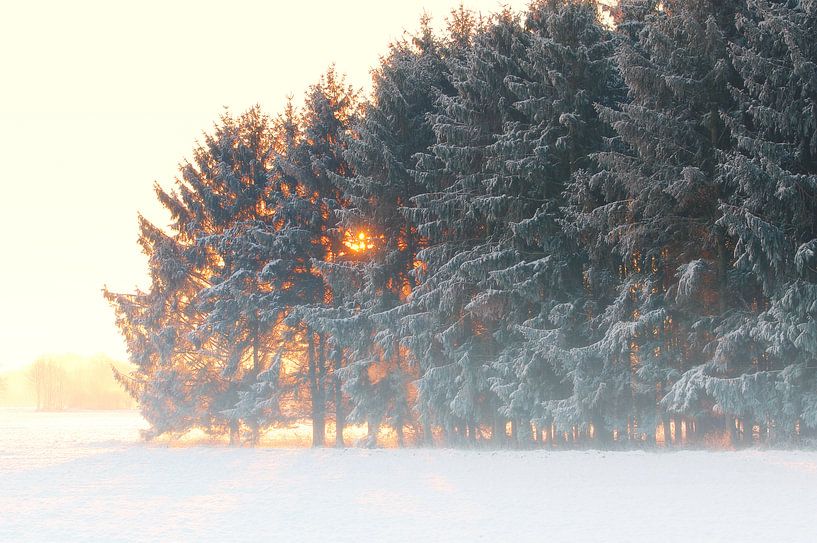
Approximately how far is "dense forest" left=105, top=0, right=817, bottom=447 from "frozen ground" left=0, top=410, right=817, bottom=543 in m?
2.70

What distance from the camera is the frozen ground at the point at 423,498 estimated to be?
1202 centimetres

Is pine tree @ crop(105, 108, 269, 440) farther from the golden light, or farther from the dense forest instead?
the golden light

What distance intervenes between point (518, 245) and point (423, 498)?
1227 centimetres

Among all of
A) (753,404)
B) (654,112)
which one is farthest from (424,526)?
(654,112)

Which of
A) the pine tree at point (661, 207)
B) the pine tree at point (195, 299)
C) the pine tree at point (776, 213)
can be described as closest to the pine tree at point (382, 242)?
the pine tree at point (195, 299)

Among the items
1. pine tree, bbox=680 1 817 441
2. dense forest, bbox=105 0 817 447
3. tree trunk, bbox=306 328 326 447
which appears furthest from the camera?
tree trunk, bbox=306 328 326 447

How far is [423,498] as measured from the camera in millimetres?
15852

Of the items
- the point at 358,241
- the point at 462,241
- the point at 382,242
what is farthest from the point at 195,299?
the point at 462,241

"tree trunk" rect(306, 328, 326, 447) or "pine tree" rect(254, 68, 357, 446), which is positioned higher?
"pine tree" rect(254, 68, 357, 446)

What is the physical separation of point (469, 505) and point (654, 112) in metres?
13.7

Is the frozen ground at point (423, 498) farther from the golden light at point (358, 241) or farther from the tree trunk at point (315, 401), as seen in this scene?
the golden light at point (358, 241)

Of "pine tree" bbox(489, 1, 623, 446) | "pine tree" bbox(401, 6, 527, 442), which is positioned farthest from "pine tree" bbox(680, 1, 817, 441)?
"pine tree" bbox(401, 6, 527, 442)

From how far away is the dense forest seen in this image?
851 inches

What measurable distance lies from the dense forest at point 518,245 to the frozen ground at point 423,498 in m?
2.70
